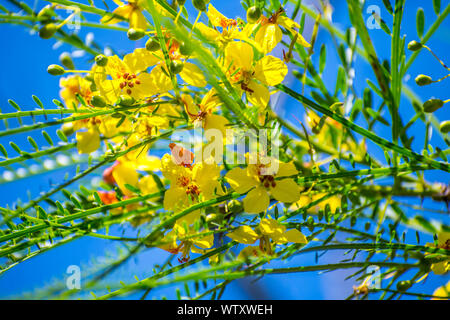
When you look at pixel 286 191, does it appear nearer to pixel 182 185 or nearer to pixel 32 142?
pixel 182 185

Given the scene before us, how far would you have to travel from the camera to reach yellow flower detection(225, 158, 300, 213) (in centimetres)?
28

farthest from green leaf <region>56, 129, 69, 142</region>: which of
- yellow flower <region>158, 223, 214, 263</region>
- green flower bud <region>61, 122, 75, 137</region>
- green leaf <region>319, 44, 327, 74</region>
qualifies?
green leaf <region>319, 44, 327, 74</region>

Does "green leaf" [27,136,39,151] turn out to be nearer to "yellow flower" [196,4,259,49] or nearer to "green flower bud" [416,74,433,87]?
"yellow flower" [196,4,259,49]

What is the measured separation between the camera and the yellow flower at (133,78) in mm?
266

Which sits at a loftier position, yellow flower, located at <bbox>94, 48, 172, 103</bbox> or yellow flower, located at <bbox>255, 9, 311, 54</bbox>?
yellow flower, located at <bbox>255, 9, 311, 54</bbox>

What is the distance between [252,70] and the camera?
0.90 ft

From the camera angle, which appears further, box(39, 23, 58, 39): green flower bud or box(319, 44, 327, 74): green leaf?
box(319, 44, 327, 74): green leaf

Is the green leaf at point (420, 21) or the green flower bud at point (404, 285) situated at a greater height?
the green leaf at point (420, 21)

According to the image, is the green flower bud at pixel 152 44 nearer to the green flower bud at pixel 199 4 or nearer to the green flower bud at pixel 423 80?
the green flower bud at pixel 199 4

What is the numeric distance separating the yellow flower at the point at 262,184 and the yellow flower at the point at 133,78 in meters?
0.08

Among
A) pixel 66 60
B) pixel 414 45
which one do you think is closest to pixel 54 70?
pixel 66 60

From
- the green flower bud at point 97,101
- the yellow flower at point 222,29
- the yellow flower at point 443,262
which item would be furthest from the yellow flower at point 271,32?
the yellow flower at point 443,262

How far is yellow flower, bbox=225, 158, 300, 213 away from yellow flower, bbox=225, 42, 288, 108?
0.05 metres

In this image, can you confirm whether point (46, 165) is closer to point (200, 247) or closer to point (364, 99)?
point (200, 247)
